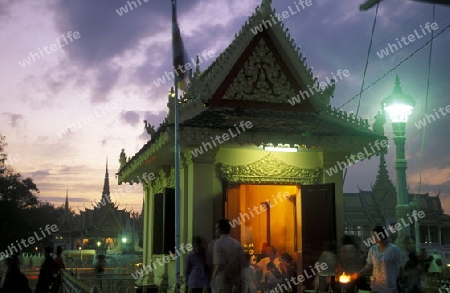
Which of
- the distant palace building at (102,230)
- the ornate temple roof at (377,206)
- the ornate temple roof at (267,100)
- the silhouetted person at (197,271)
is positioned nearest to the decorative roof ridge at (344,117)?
the ornate temple roof at (267,100)

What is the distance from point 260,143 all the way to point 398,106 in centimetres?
400

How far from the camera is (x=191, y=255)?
10.3 meters

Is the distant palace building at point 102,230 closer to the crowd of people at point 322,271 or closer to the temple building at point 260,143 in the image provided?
the temple building at point 260,143

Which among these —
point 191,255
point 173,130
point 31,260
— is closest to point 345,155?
point 173,130

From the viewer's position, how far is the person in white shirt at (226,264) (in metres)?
8.48

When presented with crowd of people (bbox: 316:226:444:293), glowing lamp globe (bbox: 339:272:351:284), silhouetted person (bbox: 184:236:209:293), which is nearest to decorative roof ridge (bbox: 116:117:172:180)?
silhouetted person (bbox: 184:236:209:293)

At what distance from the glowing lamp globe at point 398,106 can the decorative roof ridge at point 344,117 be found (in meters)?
0.67

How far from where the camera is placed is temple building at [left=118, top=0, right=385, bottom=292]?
12655mm

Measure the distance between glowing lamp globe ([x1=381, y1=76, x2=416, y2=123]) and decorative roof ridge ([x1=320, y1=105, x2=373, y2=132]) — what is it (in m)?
0.67

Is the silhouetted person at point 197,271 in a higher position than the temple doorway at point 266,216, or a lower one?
lower

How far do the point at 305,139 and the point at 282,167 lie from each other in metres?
1.66

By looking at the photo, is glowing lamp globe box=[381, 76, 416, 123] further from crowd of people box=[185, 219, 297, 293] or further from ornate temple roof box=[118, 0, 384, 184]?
crowd of people box=[185, 219, 297, 293]

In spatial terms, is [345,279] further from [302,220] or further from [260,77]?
[260,77]

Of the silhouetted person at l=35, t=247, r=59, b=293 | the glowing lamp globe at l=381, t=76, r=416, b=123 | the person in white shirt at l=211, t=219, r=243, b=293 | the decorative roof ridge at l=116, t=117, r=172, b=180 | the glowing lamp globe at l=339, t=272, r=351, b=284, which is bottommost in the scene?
the silhouetted person at l=35, t=247, r=59, b=293
